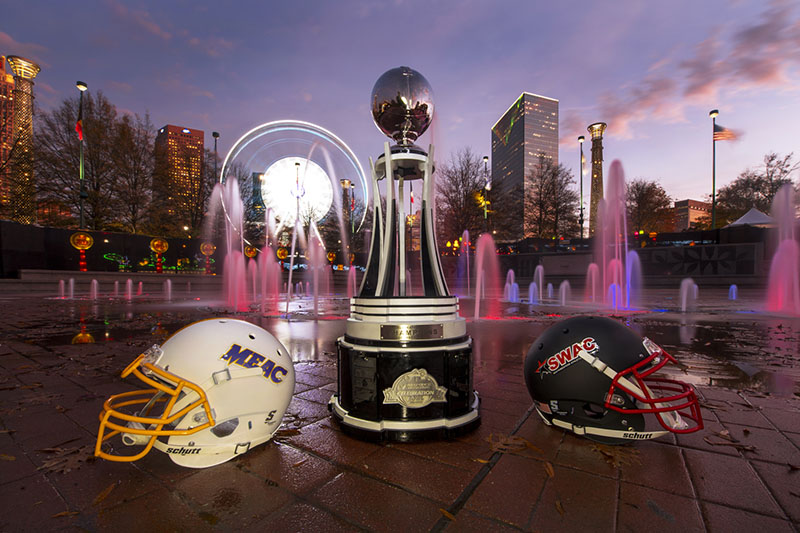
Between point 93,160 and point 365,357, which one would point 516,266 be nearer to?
point 365,357

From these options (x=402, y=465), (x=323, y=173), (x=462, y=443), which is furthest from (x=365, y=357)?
(x=323, y=173)

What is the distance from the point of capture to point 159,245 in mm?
31781

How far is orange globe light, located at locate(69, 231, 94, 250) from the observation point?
27.1 m

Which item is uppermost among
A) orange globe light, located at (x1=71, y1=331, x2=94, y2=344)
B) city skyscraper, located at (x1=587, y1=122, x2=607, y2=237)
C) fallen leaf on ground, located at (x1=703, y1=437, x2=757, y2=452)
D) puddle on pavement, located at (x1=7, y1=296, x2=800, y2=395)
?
city skyscraper, located at (x1=587, y1=122, x2=607, y2=237)

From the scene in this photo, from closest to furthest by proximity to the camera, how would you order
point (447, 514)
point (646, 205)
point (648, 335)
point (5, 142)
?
1. point (447, 514)
2. point (648, 335)
3. point (5, 142)
4. point (646, 205)

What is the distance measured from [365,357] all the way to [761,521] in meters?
2.65

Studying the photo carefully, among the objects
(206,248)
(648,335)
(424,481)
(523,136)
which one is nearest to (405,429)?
(424,481)

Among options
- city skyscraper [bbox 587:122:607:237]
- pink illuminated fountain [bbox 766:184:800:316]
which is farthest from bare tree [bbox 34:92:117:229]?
city skyscraper [bbox 587:122:607:237]

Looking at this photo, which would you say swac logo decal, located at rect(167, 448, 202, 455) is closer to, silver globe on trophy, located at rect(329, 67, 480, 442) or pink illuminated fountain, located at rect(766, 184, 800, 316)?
silver globe on trophy, located at rect(329, 67, 480, 442)

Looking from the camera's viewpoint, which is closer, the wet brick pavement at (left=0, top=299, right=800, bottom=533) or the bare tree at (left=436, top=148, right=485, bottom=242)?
the wet brick pavement at (left=0, top=299, right=800, bottom=533)

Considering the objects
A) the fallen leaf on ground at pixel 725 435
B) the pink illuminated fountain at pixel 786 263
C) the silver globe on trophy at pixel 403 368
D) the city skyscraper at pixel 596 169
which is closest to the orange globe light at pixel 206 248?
the silver globe on trophy at pixel 403 368

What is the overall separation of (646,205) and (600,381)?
60.6 metres

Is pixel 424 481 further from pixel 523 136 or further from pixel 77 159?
pixel 523 136

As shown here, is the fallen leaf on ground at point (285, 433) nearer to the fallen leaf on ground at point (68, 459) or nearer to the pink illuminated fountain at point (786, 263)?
the fallen leaf on ground at point (68, 459)
